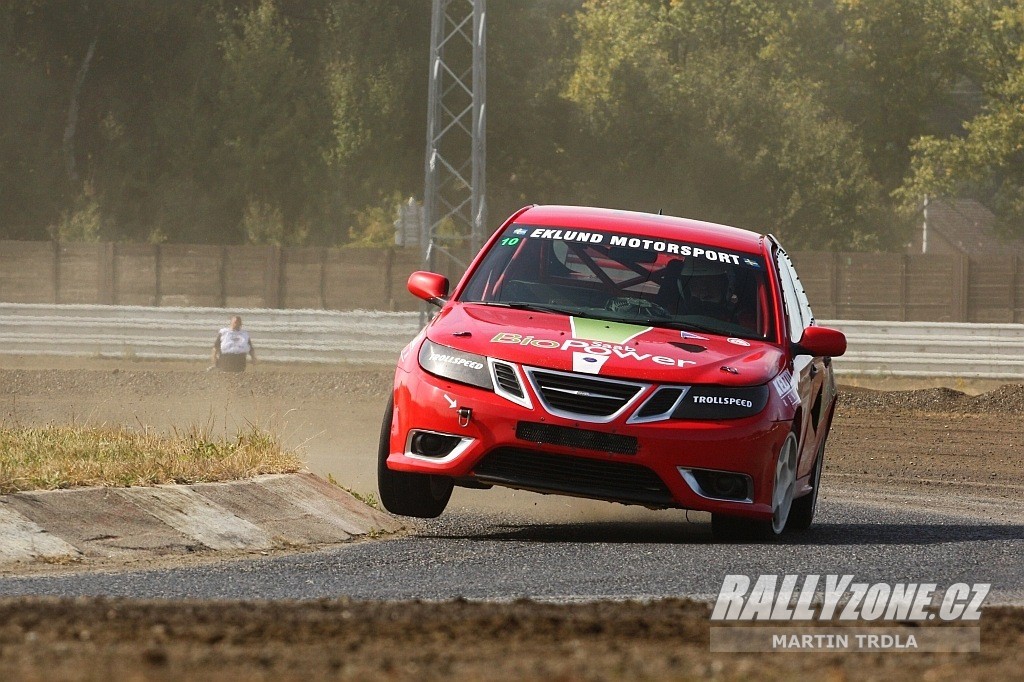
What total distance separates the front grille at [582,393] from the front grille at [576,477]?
9.3 inches

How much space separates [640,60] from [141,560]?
174ft

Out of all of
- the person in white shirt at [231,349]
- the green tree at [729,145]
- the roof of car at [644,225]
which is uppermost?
the roof of car at [644,225]

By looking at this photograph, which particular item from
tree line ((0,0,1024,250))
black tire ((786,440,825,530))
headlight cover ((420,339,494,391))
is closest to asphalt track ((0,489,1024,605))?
black tire ((786,440,825,530))

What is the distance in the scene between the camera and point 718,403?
27.5ft

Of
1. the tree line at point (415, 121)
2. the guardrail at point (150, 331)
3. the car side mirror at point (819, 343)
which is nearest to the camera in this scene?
the car side mirror at point (819, 343)

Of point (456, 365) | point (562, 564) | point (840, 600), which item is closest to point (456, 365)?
point (456, 365)

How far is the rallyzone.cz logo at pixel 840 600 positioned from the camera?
5.71m

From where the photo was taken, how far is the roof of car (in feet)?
32.3

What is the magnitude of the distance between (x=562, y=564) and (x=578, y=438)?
76 centimetres

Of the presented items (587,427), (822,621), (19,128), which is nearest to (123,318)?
(19,128)

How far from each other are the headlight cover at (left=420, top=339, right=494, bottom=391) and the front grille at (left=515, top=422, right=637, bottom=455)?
303mm

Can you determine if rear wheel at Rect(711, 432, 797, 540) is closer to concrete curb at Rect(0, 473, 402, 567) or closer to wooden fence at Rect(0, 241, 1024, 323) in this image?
concrete curb at Rect(0, 473, 402, 567)

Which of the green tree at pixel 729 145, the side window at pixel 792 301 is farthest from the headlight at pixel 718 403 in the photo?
the green tree at pixel 729 145

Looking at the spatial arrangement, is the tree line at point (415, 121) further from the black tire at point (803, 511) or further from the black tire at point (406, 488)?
the black tire at point (406, 488)
